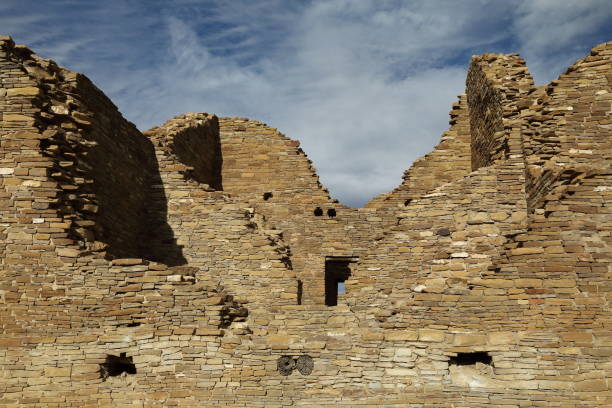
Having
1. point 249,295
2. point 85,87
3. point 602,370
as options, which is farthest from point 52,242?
point 602,370

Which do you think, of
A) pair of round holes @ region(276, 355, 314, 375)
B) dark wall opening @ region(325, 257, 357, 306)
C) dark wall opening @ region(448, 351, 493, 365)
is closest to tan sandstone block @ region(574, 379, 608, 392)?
dark wall opening @ region(448, 351, 493, 365)

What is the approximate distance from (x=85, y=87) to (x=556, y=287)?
8.85 m

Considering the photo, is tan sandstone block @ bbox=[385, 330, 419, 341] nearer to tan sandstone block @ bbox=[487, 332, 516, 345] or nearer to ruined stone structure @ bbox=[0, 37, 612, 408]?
ruined stone structure @ bbox=[0, 37, 612, 408]

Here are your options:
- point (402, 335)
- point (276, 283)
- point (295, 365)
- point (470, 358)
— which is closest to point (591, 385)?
point (470, 358)

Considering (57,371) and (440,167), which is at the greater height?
(440,167)

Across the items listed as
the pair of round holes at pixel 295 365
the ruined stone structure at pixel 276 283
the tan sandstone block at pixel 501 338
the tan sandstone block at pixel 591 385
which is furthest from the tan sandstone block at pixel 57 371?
the tan sandstone block at pixel 591 385

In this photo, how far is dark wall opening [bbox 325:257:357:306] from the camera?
1600cm

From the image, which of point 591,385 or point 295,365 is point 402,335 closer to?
point 295,365

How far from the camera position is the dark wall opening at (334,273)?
15996 millimetres

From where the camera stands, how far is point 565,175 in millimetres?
10656

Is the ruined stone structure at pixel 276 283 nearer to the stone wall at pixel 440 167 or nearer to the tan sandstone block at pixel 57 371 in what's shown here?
the tan sandstone block at pixel 57 371

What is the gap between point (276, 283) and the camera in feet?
43.7

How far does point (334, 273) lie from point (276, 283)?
3.56 meters

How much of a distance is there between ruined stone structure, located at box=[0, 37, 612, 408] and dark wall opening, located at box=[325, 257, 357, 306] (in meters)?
2.36
